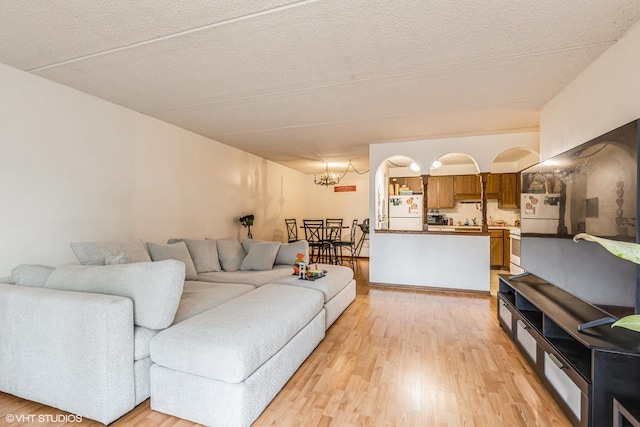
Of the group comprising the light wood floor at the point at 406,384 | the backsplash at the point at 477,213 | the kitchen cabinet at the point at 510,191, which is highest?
the kitchen cabinet at the point at 510,191

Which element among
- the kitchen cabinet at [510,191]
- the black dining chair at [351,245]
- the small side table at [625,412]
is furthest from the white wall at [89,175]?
the kitchen cabinet at [510,191]

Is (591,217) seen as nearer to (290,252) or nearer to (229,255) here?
(290,252)

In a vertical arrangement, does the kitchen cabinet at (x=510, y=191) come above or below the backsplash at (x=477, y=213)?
above

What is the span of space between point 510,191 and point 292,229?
16.7ft

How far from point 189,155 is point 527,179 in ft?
13.6

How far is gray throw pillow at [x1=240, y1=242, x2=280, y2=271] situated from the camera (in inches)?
153

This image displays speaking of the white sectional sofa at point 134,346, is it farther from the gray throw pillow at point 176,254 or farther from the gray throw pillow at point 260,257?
the gray throw pillow at point 260,257

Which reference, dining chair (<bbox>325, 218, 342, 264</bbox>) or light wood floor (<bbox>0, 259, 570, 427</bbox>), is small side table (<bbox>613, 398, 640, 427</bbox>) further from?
dining chair (<bbox>325, 218, 342, 264</bbox>)

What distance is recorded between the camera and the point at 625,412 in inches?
47.2

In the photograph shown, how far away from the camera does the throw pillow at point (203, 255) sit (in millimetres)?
3564

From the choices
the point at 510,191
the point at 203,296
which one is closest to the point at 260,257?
the point at 203,296

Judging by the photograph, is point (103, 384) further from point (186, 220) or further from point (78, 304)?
point (186, 220)

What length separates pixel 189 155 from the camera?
4207mm

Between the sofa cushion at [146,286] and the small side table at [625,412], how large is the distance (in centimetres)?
221
